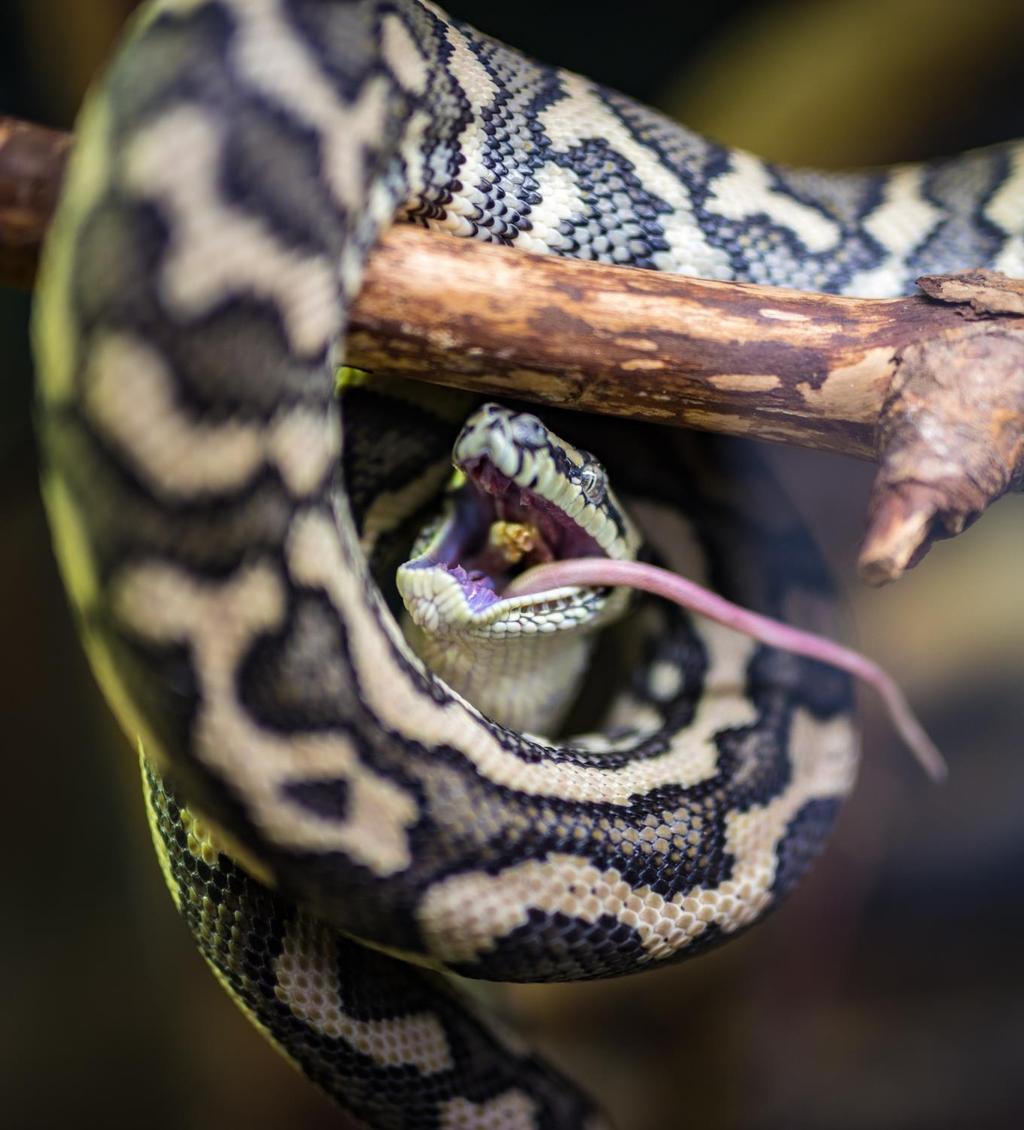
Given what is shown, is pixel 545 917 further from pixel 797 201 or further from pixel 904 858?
pixel 904 858

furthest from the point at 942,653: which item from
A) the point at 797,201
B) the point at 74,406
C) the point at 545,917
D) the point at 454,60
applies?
the point at 74,406

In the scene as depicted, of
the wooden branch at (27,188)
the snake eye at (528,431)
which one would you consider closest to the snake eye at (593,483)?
the snake eye at (528,431)

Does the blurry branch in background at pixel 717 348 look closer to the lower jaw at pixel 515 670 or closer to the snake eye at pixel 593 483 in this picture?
the snake eye at pixel 593 483

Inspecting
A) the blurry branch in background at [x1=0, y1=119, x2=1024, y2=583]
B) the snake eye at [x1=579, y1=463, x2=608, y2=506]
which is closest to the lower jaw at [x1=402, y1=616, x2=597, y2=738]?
the snake eye at [x1=579, y1=463, x2=608, y2=506]

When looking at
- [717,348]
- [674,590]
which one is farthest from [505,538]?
[717,348]

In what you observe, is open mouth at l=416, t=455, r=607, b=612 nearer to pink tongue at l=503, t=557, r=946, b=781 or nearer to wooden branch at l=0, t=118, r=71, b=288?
pink tongue at l=503, t=557, r=946, b=781

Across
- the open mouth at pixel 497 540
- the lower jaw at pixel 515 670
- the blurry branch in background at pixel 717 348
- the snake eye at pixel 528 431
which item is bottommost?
the lower jaw at pixel 515 670
